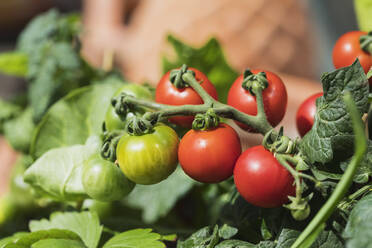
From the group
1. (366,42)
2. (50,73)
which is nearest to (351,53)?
(366,42)

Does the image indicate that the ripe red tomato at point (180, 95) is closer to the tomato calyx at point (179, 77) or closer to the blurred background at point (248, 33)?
the tomato calyx at point (179, 77)

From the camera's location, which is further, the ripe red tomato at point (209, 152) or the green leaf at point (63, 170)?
the green leaf at point (63, 170)

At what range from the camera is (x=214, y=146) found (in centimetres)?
28

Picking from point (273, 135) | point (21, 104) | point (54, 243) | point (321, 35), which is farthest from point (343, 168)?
point (321, 35)

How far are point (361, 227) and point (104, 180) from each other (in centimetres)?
19

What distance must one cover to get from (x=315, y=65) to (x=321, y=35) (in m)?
0.09

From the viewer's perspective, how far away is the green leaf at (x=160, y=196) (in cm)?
50

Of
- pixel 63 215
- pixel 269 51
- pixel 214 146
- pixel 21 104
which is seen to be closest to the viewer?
pixel 214 146

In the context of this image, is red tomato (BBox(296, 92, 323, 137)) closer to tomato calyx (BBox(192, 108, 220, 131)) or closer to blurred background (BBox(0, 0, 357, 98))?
tomato calyx (BBox(192, 108, 220, 131))

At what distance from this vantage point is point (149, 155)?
281 millimetres

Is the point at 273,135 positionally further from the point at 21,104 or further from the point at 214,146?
the point at 21,104

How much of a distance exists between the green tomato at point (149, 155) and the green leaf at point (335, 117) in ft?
0.32

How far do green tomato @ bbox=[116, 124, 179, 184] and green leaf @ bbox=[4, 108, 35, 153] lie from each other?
0.31 metres

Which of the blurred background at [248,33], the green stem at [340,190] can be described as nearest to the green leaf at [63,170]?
the green stem at [340,190]
